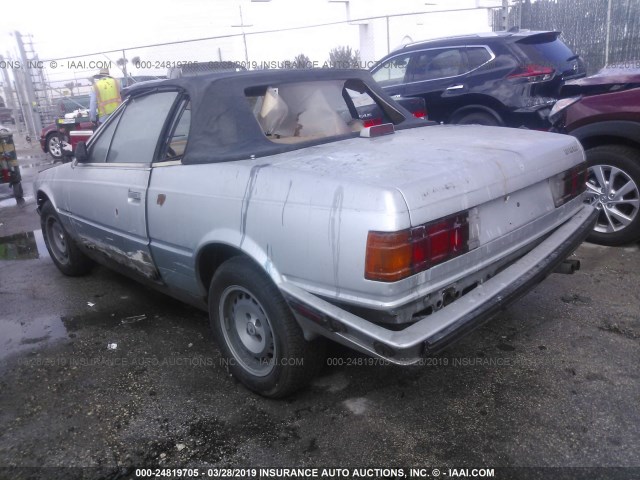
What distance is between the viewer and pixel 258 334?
280cm

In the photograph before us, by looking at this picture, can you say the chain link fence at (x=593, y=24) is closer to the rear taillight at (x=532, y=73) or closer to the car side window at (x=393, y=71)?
the rear taillight at (x=532, y=73)

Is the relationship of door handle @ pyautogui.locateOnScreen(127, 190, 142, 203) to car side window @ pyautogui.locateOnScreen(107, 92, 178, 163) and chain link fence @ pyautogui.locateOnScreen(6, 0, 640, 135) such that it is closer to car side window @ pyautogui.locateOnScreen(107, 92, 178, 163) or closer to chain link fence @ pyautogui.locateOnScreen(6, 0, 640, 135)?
car side window @ pyautogui.locateOnScreen(107, 92, 178, 163)

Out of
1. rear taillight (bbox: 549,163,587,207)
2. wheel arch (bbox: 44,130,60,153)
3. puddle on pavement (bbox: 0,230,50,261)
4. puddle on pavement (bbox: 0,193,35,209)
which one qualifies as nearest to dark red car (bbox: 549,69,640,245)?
rear taillight (bbox: 549,163,587,207)

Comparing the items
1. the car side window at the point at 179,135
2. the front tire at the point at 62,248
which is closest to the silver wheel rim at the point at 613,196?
the car side window at the point at 179,135

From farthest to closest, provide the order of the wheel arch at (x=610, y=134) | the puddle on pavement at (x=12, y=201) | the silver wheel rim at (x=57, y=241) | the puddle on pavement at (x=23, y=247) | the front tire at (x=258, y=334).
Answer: the puddle on pavement at (x=12, y=201) → the puddle on pavement at (x=23, y=247) → the silver wheel rim at (x=57, y=241) → the wheel arch at (x=610, y=134) → the front tire at (x=258, y=334)

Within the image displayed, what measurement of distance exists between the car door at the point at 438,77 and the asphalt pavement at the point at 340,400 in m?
3.85

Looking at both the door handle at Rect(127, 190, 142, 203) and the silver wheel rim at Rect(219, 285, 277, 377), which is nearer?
the silver wheel rim at Rect(219, 285, 277, 377)

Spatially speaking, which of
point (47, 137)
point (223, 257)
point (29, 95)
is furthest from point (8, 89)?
point (223, 257)

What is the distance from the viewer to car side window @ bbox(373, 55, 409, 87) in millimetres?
7799

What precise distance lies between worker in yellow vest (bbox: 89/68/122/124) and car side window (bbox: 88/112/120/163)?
6.84 meters

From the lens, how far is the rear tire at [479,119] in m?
6.79

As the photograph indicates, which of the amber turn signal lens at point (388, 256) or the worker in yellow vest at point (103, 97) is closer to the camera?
the amber turn signal lens at point (388, 256)

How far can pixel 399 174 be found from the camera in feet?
7.41

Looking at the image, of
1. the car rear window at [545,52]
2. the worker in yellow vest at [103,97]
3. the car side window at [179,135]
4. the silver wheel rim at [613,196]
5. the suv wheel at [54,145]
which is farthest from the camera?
the suv wheel at [54,145]
